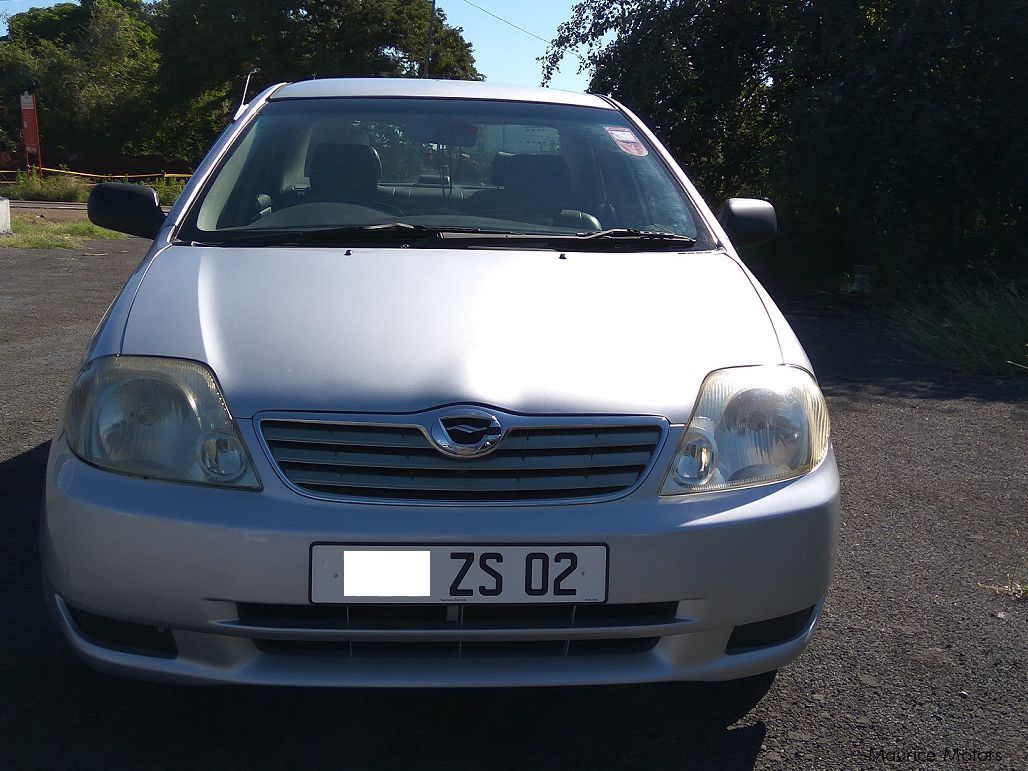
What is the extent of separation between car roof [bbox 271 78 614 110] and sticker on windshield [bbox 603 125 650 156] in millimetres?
199

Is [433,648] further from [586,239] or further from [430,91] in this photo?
[430,91]

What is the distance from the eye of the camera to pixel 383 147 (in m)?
3.59

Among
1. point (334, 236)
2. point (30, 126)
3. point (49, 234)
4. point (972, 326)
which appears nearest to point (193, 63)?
point (30, 126)

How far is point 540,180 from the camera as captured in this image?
358cm

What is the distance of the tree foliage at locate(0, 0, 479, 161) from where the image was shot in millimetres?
45688

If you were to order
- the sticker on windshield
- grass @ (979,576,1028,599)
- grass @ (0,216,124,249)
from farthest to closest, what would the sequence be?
grass @ (0,216,124,249) → the sticker on windshield → grass @ (979,576,1028,599)

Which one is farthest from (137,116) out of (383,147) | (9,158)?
(383,147)

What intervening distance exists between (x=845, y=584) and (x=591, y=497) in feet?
5.28

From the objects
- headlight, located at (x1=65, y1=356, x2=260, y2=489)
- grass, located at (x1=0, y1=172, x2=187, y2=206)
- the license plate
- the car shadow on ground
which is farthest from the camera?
grass, located at (x1=0, y1=172, x2=187, y2=206)

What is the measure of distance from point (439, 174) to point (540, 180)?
330 millimetres

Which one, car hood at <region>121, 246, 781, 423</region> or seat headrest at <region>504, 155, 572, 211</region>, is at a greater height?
seat headrest at <region>504, 155, 572, 211</region>

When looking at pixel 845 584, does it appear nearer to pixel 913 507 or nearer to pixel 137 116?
pixel 913 507

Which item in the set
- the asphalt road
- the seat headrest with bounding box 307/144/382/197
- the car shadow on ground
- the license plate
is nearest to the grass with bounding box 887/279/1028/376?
the asphalt road

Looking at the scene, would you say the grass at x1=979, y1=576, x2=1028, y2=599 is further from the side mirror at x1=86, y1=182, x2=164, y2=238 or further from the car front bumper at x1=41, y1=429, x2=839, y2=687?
the side mirror at x1=86, y1=182, x2=164, y2=238
